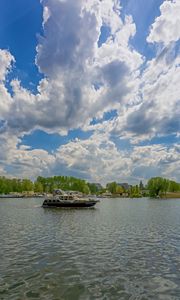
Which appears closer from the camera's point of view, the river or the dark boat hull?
the river

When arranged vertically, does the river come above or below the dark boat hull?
below

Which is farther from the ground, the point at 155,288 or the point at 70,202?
the point at 70,202

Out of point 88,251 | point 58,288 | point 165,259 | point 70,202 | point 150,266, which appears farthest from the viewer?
point 70,202

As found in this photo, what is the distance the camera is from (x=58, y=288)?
18.2 meters

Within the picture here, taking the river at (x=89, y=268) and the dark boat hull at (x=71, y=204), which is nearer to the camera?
the river at (x=89, y=268)

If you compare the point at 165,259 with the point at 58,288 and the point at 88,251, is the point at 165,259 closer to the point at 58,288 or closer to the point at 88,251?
the point at 88,251

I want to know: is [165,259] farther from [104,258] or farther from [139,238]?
[139,238]

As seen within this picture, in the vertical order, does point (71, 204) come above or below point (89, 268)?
above

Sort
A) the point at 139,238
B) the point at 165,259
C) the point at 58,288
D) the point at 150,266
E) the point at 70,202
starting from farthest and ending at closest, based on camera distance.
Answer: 1. the point at 70,202
2. the point at 139,238
3. the point at 165,259
4. the point at 150,266
5. the point at 58,288

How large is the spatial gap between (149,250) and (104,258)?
19.1 feet

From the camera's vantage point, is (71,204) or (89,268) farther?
(71,204)

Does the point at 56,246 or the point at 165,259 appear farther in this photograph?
the point at 56,246

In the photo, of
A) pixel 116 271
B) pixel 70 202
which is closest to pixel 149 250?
pixel 116 271

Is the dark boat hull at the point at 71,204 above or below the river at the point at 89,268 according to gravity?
above
